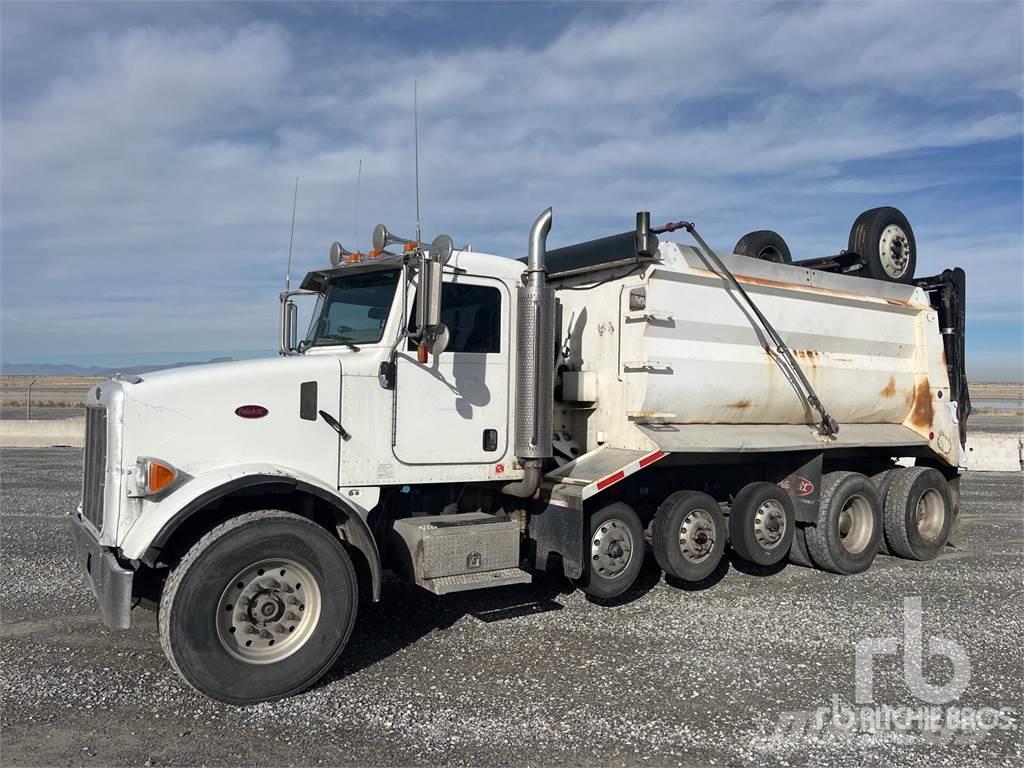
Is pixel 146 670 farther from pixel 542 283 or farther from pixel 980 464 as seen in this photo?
pixel 980 464

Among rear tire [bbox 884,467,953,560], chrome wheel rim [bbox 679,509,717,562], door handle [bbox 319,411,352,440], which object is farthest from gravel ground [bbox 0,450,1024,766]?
door handle [bbox 319,411,352,440]

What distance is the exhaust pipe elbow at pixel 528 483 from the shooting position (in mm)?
6062

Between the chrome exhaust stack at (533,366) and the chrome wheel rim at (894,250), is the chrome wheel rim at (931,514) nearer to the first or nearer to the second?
the chrome wheel rim at (894,250)

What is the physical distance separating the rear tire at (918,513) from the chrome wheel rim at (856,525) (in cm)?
48

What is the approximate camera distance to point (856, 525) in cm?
838

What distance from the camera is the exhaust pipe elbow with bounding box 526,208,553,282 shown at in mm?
6047

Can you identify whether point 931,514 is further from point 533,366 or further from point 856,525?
point 533,366

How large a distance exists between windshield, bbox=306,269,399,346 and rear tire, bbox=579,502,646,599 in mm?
2313

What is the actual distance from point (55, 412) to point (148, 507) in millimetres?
36005

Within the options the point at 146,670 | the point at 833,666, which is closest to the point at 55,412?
the point at 146,670

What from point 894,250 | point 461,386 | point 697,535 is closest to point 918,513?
point 894,250

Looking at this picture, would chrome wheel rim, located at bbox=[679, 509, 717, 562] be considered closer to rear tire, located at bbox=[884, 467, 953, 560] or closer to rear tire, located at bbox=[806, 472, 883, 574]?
rear tire, located at bbox=[806, 472, 883, 574]

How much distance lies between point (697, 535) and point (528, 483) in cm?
183

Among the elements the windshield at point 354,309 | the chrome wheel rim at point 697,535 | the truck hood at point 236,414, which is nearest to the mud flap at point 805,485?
the chrome wheel rim at point 697,535
